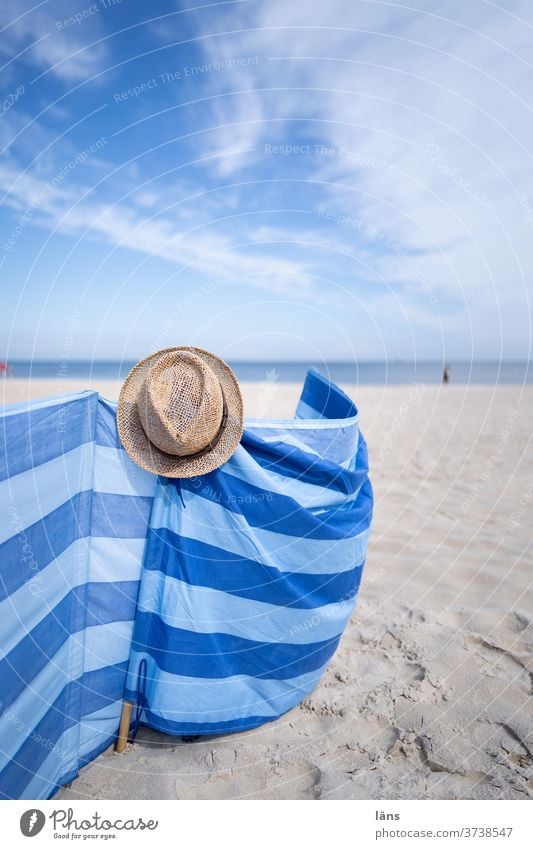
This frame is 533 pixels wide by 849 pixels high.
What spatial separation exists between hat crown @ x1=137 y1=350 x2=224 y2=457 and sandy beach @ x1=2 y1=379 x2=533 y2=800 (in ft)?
4.90

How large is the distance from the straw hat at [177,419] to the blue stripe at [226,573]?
14.2 inches

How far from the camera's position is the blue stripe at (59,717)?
5.88 feet

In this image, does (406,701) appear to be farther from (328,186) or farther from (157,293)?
(328,186)

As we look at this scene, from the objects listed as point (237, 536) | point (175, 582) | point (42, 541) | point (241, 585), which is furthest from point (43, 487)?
point (241, 585)

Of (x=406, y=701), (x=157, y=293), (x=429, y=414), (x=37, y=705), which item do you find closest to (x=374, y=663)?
(x=406, y=701)

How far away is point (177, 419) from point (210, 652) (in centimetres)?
116

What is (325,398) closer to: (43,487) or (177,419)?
(177,419)

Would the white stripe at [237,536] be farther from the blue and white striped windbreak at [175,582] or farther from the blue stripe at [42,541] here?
the blue stripe at [42,541]

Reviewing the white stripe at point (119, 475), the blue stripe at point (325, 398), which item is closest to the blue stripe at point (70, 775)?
the white stripe at point (119, 475)

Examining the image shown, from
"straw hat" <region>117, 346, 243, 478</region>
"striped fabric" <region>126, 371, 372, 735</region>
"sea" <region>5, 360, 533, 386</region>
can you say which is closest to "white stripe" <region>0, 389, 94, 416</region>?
"straw hat" <region>117, 346, 243, 478</region>

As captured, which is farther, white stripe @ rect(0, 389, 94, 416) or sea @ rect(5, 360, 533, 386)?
sea @ rect(5, 360, 533, 386)

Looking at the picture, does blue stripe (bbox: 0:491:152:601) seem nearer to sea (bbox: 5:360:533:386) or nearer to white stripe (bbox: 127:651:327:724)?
white stripe (bbox: 127:651:327:724)

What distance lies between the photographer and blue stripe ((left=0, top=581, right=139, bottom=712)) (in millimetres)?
1748

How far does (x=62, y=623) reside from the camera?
6.68 ft
